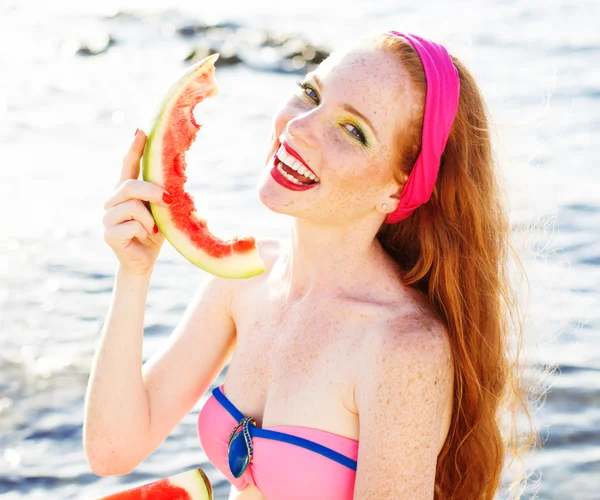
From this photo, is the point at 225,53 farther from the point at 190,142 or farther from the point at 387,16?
the point at 190,142

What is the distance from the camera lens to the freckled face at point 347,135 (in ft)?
10.4

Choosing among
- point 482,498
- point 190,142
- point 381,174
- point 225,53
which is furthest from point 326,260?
point 225,53

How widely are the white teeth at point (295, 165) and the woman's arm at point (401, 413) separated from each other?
56cm

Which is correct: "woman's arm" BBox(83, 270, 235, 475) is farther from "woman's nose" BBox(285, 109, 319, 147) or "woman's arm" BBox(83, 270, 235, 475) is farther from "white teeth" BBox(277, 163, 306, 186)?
"woman's nose" BBox(285, 109, 319, 147)

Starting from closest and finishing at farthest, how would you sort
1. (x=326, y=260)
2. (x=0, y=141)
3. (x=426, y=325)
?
(x=426, y=325), (x=326, y=260), (x=0, y=141)

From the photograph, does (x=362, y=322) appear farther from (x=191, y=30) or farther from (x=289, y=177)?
(x=191, y=30)

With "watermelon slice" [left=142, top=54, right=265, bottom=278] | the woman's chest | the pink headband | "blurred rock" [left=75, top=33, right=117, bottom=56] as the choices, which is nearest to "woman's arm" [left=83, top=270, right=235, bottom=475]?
the woman's chest

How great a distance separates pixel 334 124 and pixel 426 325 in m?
0.72

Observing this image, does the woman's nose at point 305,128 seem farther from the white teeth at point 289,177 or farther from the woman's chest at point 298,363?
the woman's chest at point 298,363

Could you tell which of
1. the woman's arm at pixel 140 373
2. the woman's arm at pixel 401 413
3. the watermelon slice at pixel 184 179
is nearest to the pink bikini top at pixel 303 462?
the woman's arm at pixel 401 413

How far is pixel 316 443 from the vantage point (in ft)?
10.6

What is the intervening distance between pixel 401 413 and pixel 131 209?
1056 mm

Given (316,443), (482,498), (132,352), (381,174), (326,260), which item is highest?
(381,174)

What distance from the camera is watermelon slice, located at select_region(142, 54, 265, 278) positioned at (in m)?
3.16
